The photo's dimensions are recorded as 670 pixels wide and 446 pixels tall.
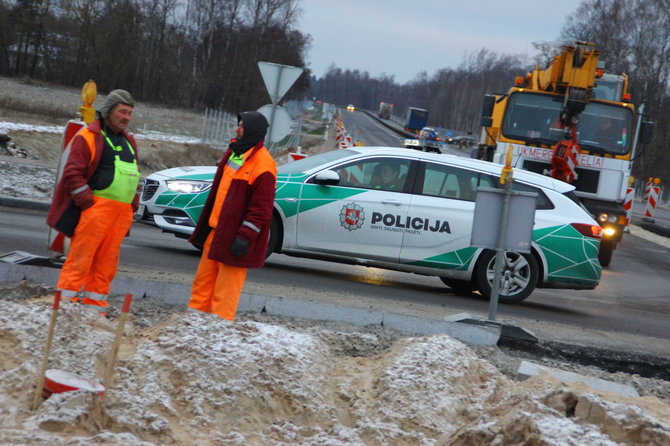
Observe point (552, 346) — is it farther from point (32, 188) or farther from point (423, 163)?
point (32, 188)

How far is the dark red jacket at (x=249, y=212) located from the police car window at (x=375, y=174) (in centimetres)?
393

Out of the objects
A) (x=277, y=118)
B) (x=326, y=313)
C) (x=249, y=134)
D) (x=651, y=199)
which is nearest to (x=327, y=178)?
(x=326, y=313)

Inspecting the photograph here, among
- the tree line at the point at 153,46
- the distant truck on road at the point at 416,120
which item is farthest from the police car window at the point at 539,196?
the distant truck on road at the point at 416,120

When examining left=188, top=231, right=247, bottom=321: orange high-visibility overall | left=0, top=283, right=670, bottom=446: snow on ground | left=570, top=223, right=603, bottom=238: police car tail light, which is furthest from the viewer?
left=570, top=223, right=603, bottom=238: police car tail light

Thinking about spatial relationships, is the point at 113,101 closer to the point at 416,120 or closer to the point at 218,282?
the point at 218,282

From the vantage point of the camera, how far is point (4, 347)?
4.92 m

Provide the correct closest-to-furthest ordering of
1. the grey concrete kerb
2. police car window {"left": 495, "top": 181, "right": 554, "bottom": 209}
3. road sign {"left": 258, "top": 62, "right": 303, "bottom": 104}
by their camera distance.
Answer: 1. the grey concrete kerb
2. police car window {"left": 495, "top": 181, "right": 554, "bottom": 209}
3. road sign {"left": 258, "top": 62, "right": 303, "bottom": 104}

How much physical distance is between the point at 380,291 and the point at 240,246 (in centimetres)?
438

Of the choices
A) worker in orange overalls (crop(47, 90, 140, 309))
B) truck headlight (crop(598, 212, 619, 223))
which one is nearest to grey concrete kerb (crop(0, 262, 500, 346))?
worker in orange overalls (crop(47, 90, 140, 309))

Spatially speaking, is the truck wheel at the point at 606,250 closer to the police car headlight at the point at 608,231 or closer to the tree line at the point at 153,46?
the police car headlight at the point at 608,231

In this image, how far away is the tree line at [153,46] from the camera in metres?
71.2

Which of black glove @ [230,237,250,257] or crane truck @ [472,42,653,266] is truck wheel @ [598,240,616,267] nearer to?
crane truck @ [472,42,653,266]

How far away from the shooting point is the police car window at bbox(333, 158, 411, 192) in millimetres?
10562

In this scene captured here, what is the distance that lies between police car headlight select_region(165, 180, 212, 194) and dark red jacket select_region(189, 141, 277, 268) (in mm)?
4155
